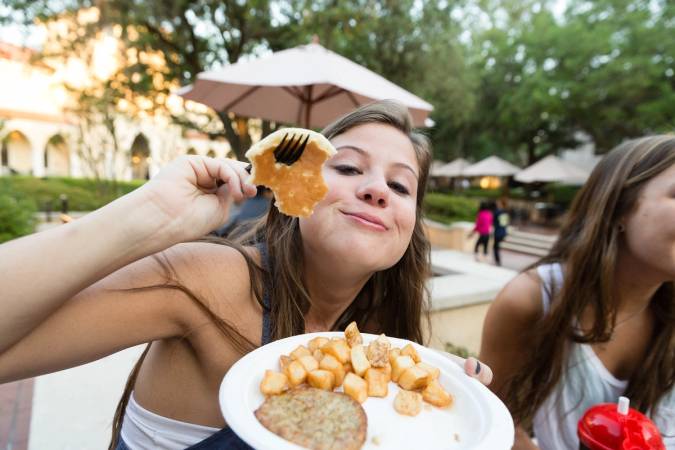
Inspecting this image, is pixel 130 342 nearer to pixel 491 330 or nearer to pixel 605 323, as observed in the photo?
pixel 491 330

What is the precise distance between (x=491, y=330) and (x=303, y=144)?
1583 mm

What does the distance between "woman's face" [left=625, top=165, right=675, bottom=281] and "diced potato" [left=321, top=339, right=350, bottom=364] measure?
58.4 inches

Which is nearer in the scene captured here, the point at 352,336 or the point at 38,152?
the point at 352,336

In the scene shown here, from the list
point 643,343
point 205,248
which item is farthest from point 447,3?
point 205,248

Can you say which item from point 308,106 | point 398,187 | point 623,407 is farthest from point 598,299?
point 308,106

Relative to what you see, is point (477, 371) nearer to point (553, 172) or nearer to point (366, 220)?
point (366, 220)

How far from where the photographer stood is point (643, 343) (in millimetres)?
2174

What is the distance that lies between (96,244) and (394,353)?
895 mm

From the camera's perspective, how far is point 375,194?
4.68 feet

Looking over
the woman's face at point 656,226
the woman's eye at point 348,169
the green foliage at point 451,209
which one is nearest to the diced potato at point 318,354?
the woman's eye at point 348,169

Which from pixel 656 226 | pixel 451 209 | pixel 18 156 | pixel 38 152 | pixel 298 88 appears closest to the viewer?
pixel 656 226

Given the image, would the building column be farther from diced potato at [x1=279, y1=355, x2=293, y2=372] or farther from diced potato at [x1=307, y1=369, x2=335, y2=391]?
diced potato at [x1=307, y1=369, x2=335, y2=391]

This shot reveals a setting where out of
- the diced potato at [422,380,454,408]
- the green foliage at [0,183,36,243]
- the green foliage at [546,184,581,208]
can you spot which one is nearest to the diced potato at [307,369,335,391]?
the diced potato at [422,380,454,408]

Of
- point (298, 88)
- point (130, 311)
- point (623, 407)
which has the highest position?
point (298, 88)
